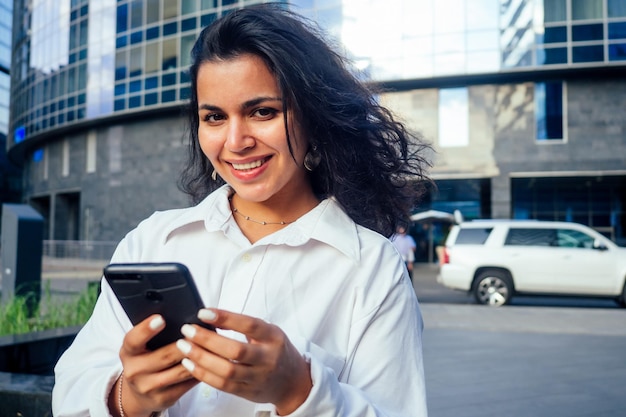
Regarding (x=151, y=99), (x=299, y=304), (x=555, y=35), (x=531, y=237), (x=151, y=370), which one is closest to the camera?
(x=151, y=370)

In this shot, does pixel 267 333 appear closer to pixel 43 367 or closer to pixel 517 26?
pixel 43 367

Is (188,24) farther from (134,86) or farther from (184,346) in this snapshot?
(184,346)

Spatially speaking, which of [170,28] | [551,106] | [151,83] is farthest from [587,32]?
[151,83]

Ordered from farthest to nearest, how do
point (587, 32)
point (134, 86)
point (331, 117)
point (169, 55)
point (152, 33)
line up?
point (134, 86) → point (152, 33) → point (169, 55) → point (587, 32) → point (331, 117)

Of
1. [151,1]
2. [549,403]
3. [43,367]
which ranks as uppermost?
[151,1]

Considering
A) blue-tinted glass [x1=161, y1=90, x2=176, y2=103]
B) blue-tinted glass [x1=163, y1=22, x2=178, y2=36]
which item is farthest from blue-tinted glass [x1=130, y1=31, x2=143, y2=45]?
blue-tinted glass [x1=161, y1=90, x2=176, y2=103]

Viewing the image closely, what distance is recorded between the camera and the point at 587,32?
72.8ft

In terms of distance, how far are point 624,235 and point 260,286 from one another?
26755mm

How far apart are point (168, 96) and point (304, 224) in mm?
27710

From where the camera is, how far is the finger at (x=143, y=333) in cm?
114

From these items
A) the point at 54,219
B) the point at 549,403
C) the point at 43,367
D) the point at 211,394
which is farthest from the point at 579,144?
the point at 54,219

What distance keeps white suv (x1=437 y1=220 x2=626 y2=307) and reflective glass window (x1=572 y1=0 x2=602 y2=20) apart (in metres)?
13.0

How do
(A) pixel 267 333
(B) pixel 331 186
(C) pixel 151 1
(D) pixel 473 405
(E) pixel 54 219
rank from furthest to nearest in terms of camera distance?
(E) pixel 54 219 → (C) pixel 151 1 → (D) pixel 473 405 → (B) pixel 331 186 → (A) pixel 267 333

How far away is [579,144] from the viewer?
22984 millimetres
